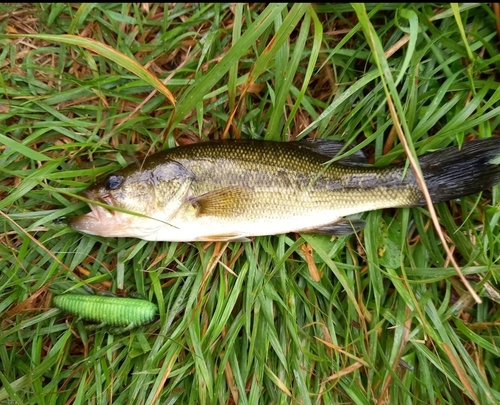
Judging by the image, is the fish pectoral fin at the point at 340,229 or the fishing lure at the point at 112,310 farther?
the fish pectoral fin at the point at 340,229

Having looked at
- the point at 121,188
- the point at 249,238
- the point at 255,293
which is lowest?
the point at 255,293

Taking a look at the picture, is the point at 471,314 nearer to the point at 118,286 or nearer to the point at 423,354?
the point at 423,354

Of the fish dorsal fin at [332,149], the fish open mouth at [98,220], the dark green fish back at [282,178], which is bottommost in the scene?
the fish open mouth at [98,220]

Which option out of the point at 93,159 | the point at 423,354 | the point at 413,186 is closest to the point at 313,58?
the point at 413,186

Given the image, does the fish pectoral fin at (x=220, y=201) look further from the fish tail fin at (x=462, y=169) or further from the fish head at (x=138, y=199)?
the fish tail fin at (x=462, y=169)

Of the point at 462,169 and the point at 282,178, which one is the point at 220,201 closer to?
the point at 282,178

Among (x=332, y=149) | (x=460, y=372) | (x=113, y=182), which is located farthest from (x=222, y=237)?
(x=460, y=372)

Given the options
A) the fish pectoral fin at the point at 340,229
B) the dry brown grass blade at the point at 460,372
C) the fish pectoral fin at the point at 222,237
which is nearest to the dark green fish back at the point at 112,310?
the fish pectoral fin at the point at 222,237

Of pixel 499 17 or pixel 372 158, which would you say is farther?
pixel 372 158
